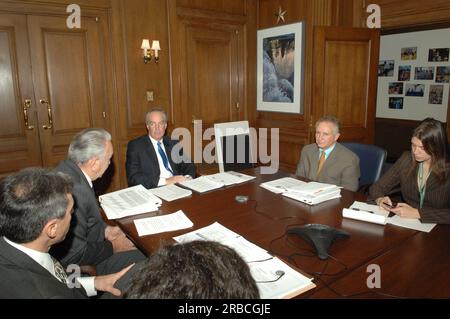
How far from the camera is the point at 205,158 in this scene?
5.01m

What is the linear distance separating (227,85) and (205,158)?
1.16 metres

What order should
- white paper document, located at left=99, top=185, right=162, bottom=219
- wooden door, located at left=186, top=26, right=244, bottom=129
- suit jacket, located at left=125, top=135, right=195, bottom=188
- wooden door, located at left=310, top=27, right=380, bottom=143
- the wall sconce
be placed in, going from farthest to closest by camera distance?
wooden door, located at left=186, top=26, right=244, bottom=129, the wall sconce, wooden door, located at left=310, top=27, right=380, bottom=143, suit jacket, located at left=125, top=135, right=195, bottom=188, white paper document, located at left=99, top=185, right=162, bottom=219

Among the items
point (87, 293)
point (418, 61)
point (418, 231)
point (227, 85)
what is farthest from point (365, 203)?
point (418, 61)

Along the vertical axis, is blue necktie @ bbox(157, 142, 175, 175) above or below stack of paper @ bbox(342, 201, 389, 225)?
above

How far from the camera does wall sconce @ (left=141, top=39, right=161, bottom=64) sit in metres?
4.17

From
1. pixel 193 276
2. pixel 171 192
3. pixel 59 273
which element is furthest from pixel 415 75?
pixel 193 276

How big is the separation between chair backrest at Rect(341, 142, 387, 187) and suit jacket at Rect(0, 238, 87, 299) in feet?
7.97

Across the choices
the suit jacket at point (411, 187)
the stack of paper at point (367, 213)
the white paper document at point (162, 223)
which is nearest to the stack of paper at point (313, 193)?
the stack of paper at point (367, 213)

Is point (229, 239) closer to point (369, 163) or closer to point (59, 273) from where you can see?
point (59, 273)

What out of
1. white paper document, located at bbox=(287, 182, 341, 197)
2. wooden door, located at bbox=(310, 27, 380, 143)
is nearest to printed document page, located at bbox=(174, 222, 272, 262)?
white paper document, located at bbox=(287, 182, 341, 197)

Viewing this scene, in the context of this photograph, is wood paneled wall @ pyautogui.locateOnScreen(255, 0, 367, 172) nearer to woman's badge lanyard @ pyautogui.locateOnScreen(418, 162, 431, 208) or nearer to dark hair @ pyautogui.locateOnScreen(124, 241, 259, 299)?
woman's badge lanyard @ pyautogui.locateOnScreen(418, 162, 431, 208)

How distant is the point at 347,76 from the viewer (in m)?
4.13

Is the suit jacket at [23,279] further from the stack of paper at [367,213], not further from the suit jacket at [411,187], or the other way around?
the suit jacket at [411,187]

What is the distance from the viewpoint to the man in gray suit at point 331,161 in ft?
8.31
